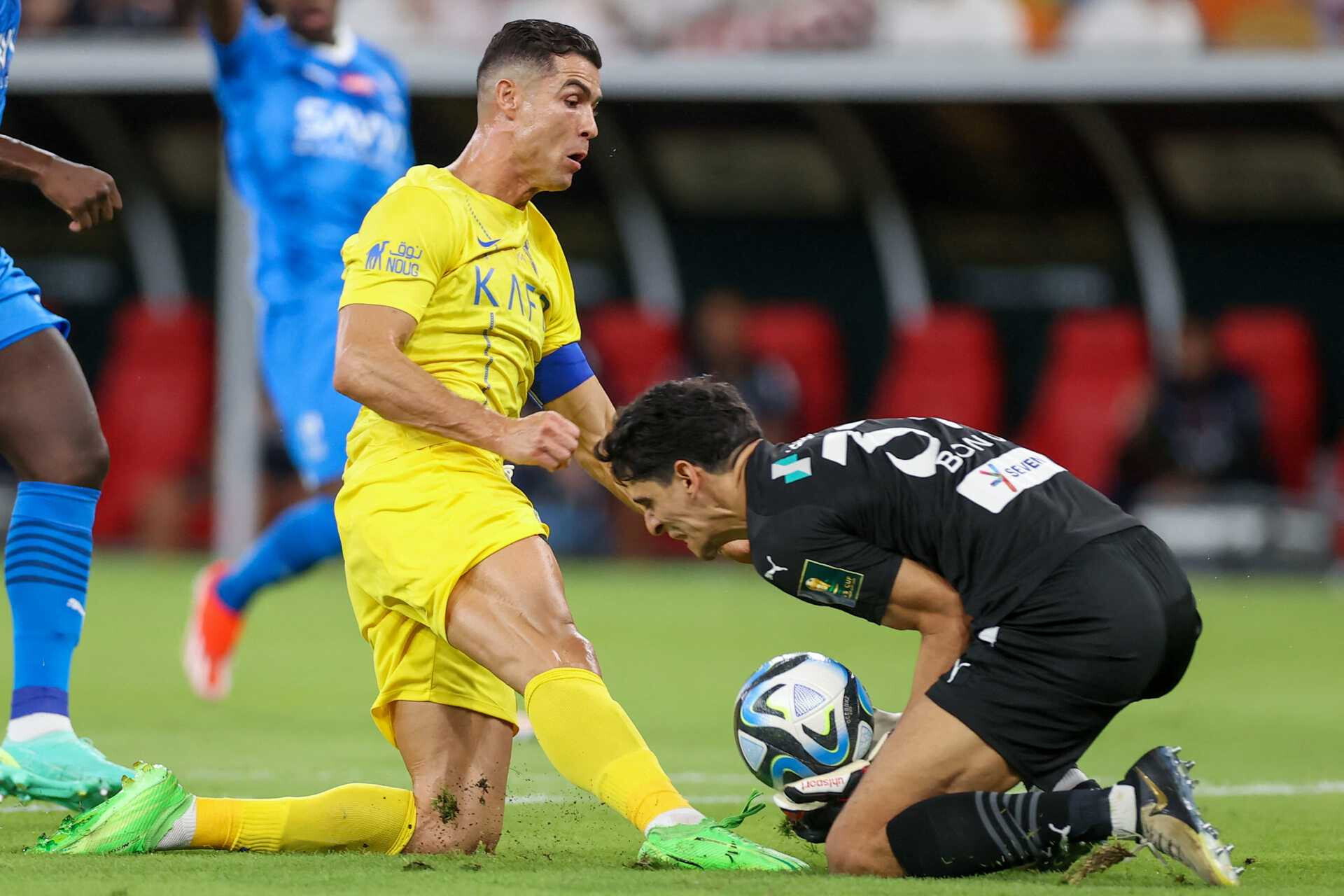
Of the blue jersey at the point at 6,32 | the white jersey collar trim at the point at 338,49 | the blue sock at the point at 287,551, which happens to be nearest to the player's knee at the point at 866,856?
the blue jersey at the point at 6,32

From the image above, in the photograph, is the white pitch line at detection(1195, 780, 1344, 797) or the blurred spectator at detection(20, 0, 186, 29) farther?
the blurred spectator at detection(20, 0, 186, 29)

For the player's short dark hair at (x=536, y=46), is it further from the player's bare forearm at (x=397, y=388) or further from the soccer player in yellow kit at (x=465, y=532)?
the player's bare forearm at (x=397, y=388)

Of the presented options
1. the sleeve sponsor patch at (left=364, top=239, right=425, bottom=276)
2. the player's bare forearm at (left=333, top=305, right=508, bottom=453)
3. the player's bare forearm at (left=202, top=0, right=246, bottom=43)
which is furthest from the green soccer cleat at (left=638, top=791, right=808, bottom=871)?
the player's bare forearm at (left=202, top=0, right=246, bottom=43)

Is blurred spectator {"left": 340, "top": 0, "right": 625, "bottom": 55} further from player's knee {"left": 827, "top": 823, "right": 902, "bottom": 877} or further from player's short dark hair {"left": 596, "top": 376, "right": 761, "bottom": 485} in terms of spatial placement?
player's knee {"left": 827, "top": 823, "right": 902, "bottom": 877}

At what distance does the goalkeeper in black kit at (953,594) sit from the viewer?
409 centimetres

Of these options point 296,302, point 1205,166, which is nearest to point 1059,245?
point 1205,166

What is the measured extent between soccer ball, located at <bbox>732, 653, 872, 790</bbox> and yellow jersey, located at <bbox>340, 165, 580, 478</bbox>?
910mm

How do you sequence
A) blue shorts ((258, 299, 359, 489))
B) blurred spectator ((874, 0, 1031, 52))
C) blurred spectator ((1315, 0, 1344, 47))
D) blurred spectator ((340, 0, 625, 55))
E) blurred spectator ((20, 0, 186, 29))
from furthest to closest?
blurred spectator ((20, 0, 186, 29)), blurred spectator ((340, 0, 625, 55)), blurred spectator ((874, 0, 1031, 52)), blurred spectator ((1315, 0, 1344, 47)), blue shorts ((258, 299, 359, 489))

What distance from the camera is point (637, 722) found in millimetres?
7434

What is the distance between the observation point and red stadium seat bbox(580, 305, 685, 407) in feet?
54.0

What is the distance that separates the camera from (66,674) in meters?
5.02

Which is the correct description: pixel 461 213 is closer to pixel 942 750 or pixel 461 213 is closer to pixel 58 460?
pixel 58 460

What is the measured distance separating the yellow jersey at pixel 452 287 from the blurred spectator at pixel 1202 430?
10.6 m

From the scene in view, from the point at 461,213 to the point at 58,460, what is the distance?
1.28 m
